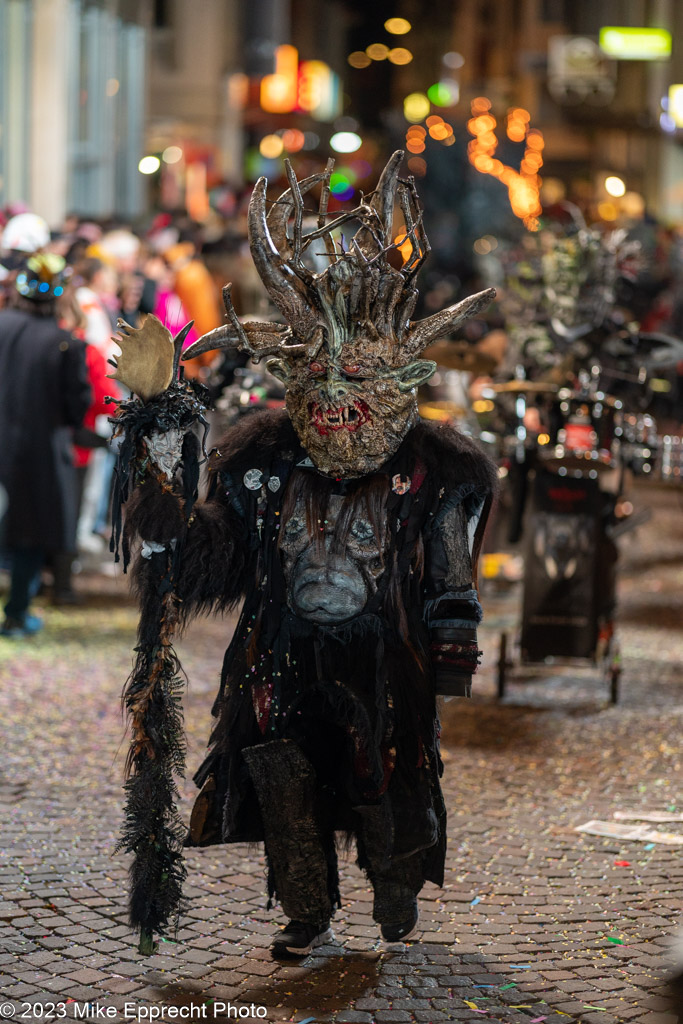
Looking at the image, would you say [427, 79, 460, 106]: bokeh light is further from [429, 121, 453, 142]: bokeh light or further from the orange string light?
[429, 121, 453, 142]: bokeh light

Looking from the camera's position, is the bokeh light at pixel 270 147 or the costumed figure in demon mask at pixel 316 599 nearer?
the costumed figure in demon mask at pixel 316 599

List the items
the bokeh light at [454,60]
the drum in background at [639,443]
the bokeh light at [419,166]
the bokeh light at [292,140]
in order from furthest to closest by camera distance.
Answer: the bokeh light at [454,60]
the bokeh light at [292,140]
the bokeh light at [419,166]
the drum in background at [639,443]

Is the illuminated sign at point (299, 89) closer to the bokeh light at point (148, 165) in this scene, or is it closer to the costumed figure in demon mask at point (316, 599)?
the bokeh light at point (148, 165)

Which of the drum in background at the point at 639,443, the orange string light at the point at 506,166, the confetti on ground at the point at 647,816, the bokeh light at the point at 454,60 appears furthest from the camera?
the bokeh light at the point at 454,60

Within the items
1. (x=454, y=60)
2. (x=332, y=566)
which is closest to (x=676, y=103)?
(x=332, y=566)

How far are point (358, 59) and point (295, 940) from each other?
191 feet

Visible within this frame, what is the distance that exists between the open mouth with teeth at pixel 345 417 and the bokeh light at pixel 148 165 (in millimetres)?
20896

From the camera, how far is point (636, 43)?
3108cm

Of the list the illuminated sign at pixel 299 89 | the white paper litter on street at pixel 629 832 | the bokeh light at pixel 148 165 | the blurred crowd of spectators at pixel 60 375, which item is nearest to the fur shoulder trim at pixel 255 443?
the white paper litter on street at pixel 629 832

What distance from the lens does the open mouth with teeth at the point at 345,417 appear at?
185 inches

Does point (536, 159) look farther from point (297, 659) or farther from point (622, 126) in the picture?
point (297, 659)

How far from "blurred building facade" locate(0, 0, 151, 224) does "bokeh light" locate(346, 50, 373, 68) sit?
3423cm

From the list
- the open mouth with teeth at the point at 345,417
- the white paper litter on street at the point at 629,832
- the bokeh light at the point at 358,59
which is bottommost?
the white paper litter on street at the point at 629,832

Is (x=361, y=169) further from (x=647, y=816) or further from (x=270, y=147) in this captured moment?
(x=647, y=816)
